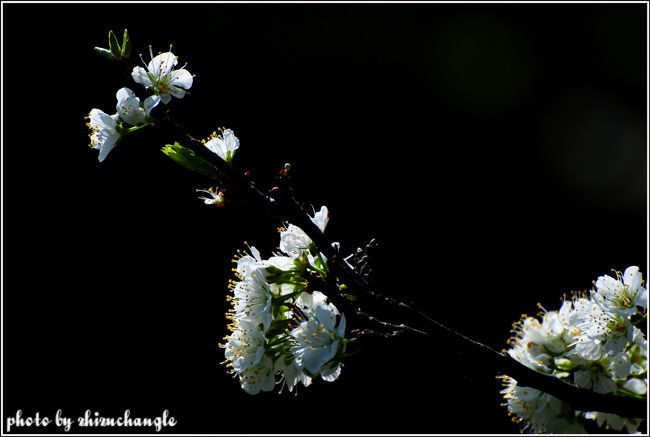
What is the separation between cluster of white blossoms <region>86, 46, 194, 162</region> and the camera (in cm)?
59

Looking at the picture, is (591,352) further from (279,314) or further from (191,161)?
(191,161)

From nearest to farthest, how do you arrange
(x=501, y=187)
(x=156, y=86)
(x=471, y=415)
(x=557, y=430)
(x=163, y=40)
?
(x=156, y=86)
(x=557, y=430)
(x=471, y=415)
(x=163, y=40)
(x=501, y=187)

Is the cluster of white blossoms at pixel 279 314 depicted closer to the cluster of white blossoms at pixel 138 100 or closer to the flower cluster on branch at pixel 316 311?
the flower cluster on branch at pixel 316 311

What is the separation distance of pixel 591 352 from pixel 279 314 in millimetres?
439

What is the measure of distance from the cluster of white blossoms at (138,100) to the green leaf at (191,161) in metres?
0.05

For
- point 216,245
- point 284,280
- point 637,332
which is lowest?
point 637,332

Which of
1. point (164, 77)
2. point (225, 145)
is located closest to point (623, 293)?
point (225, 145)

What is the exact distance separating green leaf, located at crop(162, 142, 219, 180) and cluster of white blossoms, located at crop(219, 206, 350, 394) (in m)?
0.13

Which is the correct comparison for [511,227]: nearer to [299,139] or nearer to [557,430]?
[299,139]

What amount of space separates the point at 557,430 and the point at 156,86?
0.77 meters

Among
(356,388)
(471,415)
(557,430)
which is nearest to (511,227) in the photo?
(471,415)

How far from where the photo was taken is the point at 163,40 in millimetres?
1850

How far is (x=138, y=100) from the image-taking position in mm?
590

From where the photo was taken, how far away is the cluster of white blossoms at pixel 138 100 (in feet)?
1.93
